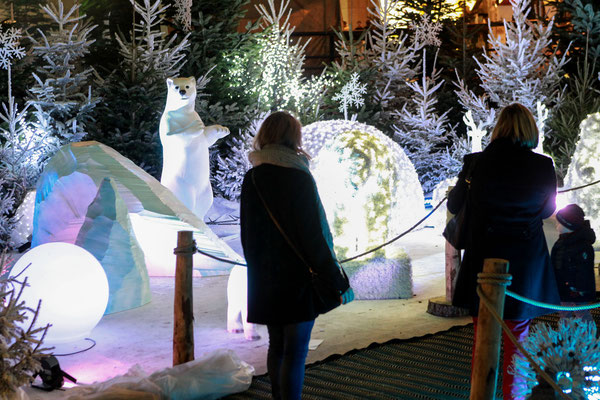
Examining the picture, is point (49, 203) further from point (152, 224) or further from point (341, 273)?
point (341, 273)

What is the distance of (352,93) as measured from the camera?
1289 cm

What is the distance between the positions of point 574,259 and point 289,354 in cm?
223

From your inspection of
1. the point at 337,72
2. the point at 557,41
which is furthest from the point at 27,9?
the point at 557,41

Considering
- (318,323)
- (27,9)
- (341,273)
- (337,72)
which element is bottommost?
(318,323)

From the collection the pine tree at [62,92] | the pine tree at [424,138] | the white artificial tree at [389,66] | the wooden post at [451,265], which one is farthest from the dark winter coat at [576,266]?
the white artificial tree at [389,66]

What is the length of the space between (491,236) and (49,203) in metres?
4.68

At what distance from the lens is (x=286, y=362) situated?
323cm

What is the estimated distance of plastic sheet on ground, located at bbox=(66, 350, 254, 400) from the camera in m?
3.68

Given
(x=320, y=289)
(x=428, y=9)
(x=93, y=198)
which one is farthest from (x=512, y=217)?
(x=428, y=9)

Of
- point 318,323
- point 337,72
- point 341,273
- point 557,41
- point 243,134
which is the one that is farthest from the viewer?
point 557,41

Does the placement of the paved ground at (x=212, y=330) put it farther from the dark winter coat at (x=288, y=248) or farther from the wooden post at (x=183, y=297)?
the dark winter coat at (x=288, y=248)

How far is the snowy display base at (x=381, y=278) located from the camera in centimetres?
639

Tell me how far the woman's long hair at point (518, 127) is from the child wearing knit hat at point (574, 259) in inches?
52.3

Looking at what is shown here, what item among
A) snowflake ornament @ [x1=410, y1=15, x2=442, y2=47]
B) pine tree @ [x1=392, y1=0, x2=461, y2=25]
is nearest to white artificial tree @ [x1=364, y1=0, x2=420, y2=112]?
snowflake ornament @ [x1=410, y1=15, x2=442, y2=47]
